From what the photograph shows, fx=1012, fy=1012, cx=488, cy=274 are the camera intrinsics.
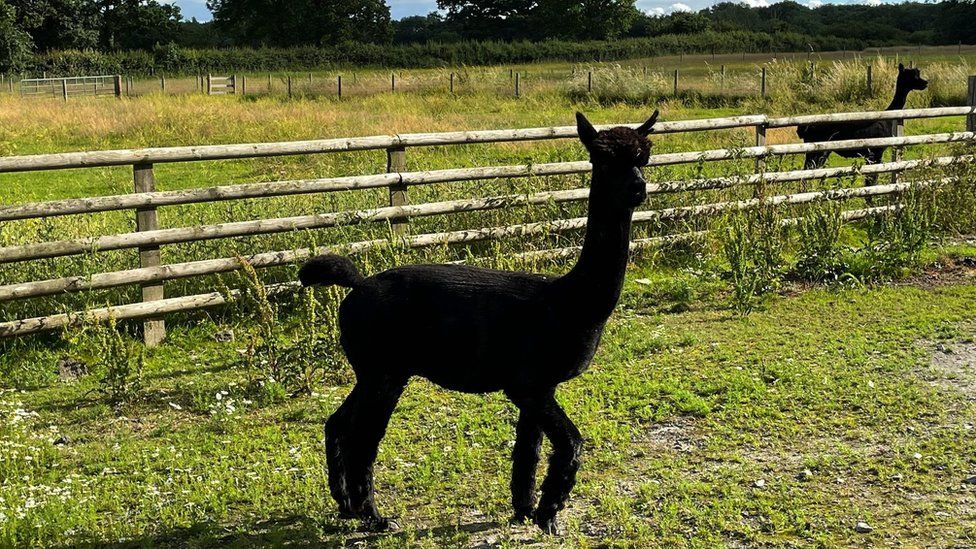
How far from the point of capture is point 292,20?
3103 inches

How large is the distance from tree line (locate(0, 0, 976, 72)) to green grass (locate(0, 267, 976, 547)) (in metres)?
55.6

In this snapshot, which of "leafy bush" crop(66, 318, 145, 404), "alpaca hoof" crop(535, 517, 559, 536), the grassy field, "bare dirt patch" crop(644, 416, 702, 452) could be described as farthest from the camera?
"leafy bush" crop(66, 318, 145, 404)

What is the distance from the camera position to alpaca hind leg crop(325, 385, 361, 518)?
16.4 ft

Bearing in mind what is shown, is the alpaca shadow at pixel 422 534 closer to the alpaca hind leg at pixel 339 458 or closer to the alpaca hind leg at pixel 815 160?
the alpaca hind leg at pixel 339 458

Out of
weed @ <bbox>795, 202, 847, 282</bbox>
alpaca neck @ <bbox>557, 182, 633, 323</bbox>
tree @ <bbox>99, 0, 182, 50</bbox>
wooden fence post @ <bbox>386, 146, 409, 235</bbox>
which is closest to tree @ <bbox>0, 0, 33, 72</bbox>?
tree @ <bbox>99, 0, 182, 50</bbox>

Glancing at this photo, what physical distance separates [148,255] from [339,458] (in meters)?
4.20

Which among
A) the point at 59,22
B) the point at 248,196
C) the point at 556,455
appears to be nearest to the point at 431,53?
the point at 59,22

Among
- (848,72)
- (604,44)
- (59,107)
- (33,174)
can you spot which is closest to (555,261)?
(33,174)

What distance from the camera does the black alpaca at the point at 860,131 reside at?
13.8 metres

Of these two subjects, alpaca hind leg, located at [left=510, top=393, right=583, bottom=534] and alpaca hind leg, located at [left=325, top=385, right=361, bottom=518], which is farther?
alpaca hind leg, located at [left=325, top=385, right=361, bottom=518]

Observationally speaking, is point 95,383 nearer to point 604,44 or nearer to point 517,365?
point 517,365

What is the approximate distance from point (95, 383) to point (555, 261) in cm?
453

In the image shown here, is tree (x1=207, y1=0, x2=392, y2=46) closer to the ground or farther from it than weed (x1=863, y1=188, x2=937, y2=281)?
farther from it

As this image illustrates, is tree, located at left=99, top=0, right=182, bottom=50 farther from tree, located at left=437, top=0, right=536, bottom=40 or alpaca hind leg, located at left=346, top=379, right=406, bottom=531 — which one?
alpaca hind leg, located at left=346, top=379, right=406, bottom=531
